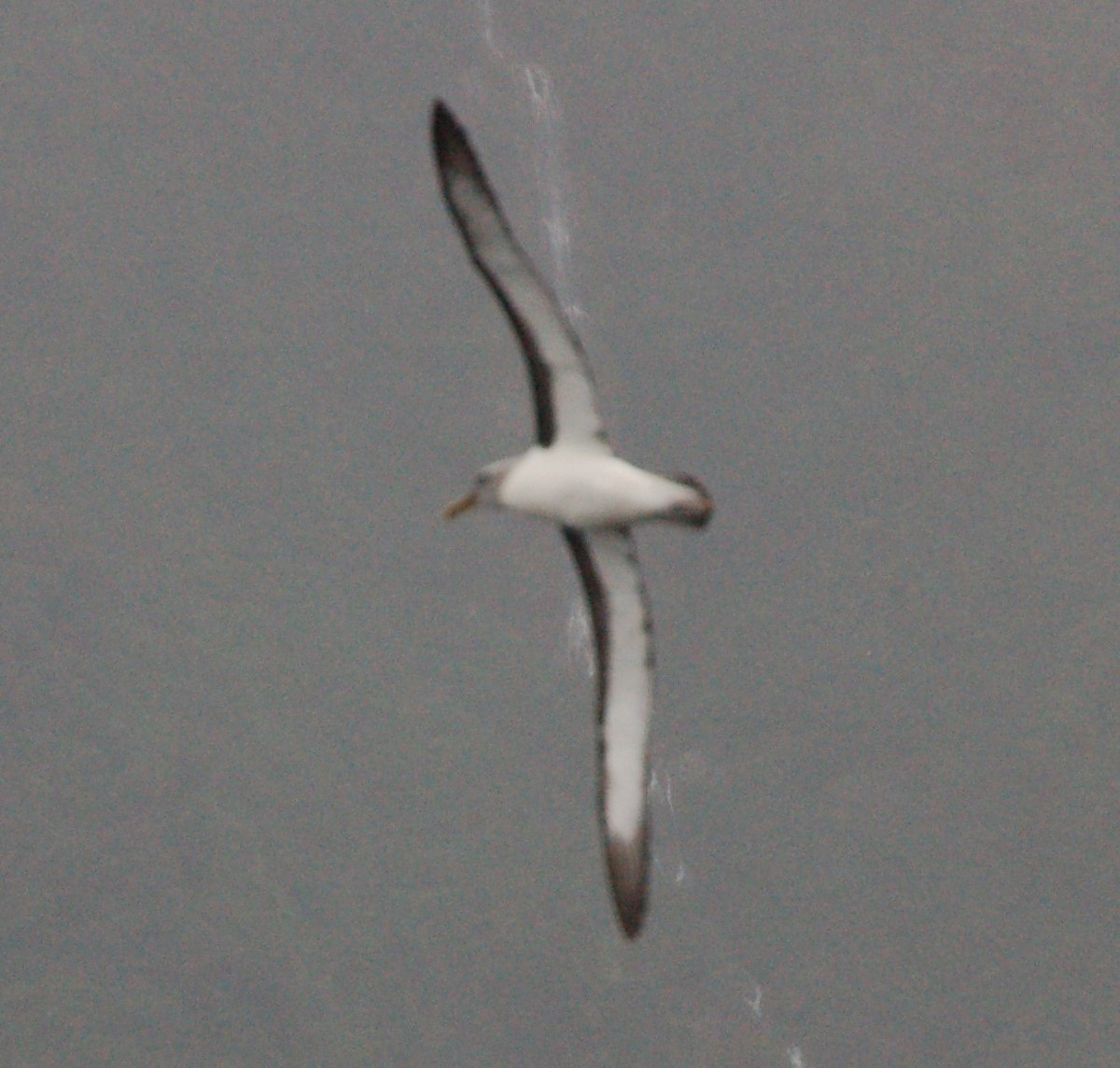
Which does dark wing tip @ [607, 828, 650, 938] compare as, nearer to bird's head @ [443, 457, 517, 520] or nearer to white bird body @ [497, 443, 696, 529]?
white bird body @ [497, 443, 696, 529]

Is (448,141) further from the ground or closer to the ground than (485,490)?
further from the ground

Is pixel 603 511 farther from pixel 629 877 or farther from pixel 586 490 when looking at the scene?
pixel 629 877

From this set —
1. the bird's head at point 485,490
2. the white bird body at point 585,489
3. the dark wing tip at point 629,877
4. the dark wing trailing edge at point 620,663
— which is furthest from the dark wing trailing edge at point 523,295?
the dark wing tip at point 629,877

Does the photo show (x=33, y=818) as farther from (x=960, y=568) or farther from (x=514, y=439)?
(x=960, y=568)

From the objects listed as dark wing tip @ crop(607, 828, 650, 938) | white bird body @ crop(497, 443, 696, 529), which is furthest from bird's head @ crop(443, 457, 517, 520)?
dark wing tip @ crop(607, 828, 650, 938)

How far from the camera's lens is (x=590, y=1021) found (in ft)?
498

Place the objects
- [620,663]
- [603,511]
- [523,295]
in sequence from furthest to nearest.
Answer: [620,663], [603,511], [523,295]

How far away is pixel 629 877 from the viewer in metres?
17.7

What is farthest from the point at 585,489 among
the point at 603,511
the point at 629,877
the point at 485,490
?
the point at 629,877

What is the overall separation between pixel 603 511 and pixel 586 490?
0.63 feet

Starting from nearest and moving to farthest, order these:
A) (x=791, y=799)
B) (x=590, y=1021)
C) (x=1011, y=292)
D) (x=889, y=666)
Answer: (x=590, y=1021), (x=791, y=799), (x=889, y=666), (x=1011, y=292)

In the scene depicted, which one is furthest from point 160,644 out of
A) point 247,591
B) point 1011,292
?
point 1011,292

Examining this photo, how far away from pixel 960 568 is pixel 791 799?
86.4 ft

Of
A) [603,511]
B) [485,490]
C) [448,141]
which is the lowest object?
[603,511]
